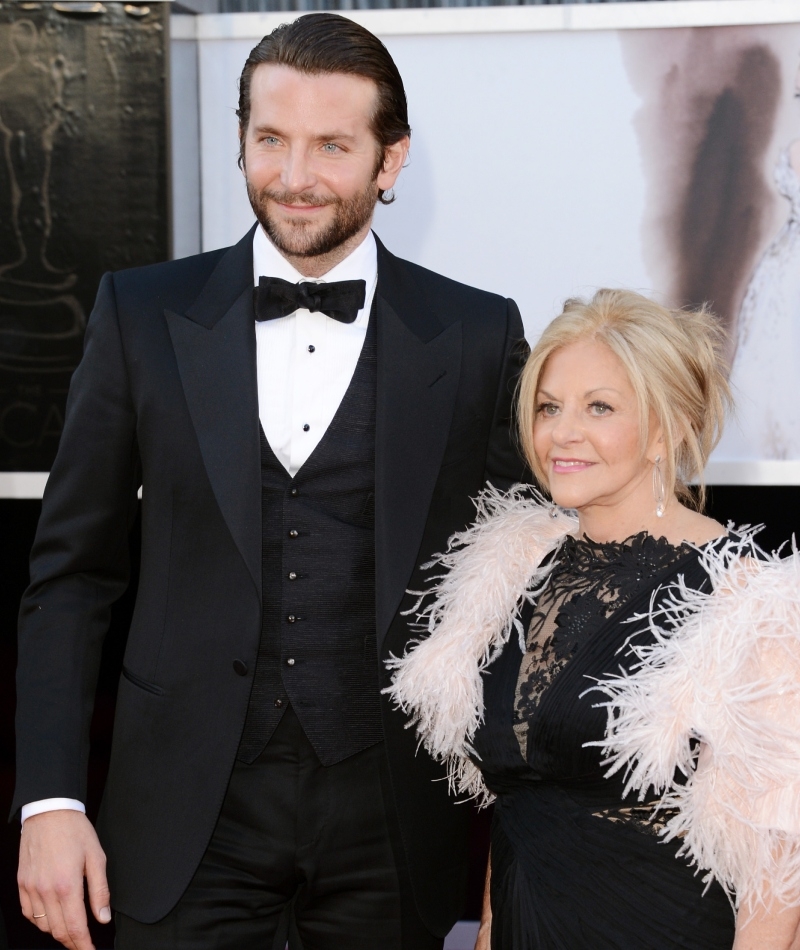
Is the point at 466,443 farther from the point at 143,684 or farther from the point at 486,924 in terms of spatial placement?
the point at 486,924

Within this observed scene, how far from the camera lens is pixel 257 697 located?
166cm

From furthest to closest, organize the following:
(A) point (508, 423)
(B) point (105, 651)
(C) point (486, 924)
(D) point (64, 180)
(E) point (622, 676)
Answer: (B) point (105, 651) < (D) point (64, 180) < (A) point (508, 423) < (C) point (486, 924) < (E) point (622, 676)

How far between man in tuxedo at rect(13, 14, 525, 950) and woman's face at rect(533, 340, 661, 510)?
21 centimetres

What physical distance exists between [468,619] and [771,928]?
57 centimetres

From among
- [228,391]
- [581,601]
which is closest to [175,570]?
[228,391]

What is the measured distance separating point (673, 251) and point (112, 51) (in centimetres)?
124

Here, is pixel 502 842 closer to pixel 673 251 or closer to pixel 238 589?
pixel 238 589

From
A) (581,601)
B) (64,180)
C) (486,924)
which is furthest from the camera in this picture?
(64,180)

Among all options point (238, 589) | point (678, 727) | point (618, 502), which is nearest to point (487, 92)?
point (618, 502)

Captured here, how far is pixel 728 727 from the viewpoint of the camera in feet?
4.59

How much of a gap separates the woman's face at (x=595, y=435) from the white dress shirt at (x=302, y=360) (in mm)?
334

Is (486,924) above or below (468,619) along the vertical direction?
below

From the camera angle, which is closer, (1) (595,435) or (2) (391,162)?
(1) (595,435)

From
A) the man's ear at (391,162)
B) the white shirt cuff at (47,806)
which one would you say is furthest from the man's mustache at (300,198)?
the white shirt cuff at (47,806)
